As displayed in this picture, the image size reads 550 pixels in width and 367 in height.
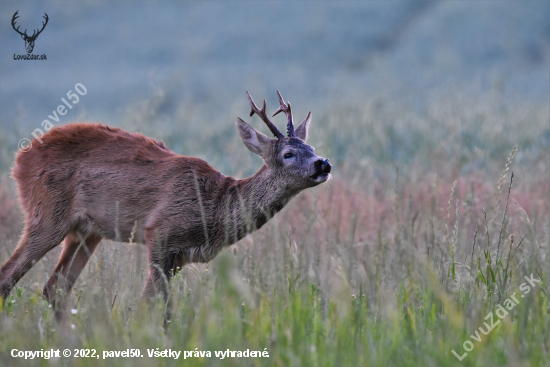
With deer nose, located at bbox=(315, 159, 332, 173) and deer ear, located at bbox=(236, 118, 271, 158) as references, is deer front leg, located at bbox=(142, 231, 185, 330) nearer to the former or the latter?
deer ear, located at bbox=(236, 118, 271, 158)

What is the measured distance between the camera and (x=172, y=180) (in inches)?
198

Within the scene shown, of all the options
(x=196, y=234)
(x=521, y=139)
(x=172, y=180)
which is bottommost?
(x=196, y=234)

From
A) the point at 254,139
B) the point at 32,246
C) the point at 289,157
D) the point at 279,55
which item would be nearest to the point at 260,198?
the point at 289,157

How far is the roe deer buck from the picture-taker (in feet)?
16.0

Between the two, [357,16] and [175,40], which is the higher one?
[357,16]

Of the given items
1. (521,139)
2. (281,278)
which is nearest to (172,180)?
(281,278)

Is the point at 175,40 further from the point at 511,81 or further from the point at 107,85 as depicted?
the point at 511,81

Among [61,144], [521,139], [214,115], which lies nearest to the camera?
[61,144]

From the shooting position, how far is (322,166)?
477 cm

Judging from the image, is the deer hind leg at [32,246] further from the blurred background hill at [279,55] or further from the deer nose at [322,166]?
the blurred background hill at [279,55]

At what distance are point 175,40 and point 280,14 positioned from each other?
25.3 feet

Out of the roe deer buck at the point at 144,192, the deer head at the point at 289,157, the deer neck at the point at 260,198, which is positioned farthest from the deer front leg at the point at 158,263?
the deer head at the point at 289,157
